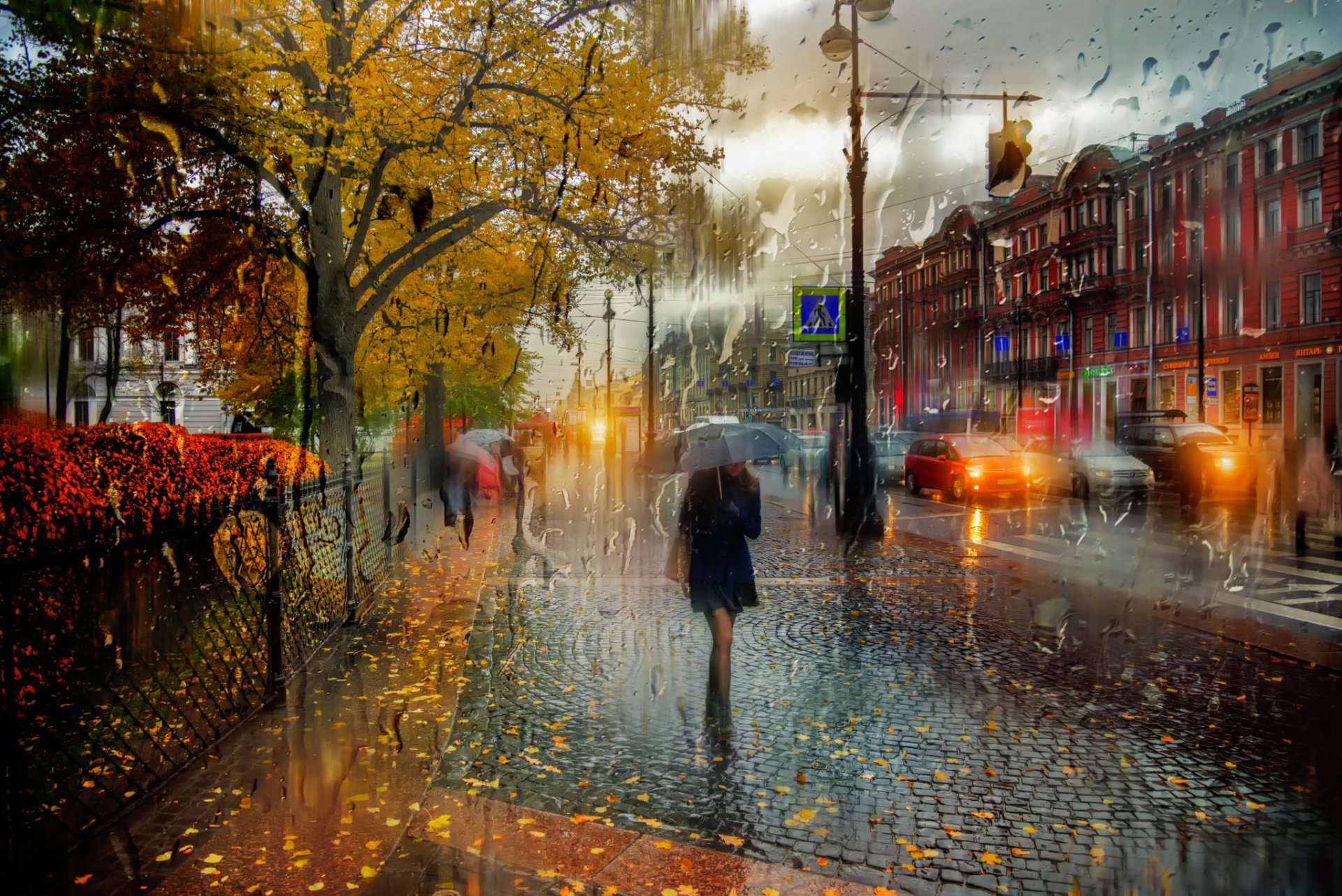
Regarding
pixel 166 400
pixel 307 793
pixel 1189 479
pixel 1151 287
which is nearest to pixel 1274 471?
pixel 1189 479

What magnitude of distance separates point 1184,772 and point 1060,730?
743mm

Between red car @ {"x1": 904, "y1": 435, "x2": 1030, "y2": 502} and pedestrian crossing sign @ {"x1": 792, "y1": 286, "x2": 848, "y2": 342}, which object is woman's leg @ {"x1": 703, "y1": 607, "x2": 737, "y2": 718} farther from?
red car @ {"x1": 904, "y1": 435, "x2": 1030, "y2": 502}

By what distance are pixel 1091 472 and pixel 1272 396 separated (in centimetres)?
1538

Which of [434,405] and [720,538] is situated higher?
[434,405]

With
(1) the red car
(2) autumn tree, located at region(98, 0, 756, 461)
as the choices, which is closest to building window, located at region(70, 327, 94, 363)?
(2) autumn tree, located at region(98, 0, 756, 461)

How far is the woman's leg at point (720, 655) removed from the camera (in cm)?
575

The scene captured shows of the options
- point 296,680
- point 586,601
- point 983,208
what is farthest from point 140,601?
point 983,208

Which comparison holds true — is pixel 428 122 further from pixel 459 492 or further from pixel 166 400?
pixel 166 400

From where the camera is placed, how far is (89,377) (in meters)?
28.0

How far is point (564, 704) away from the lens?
592cm

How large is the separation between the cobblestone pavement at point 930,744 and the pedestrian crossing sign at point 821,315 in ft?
26.6

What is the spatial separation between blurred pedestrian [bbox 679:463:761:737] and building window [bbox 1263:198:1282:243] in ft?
55.6

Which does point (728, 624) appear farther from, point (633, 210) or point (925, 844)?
point (633, 210)

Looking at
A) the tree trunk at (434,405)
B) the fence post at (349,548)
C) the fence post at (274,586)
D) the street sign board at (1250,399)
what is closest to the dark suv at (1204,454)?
the street sign board at (1250,399)
